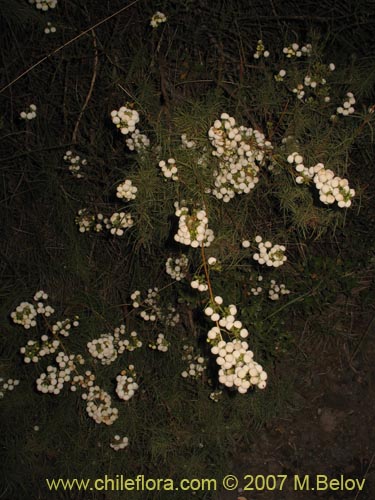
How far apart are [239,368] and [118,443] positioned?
1.56 meters

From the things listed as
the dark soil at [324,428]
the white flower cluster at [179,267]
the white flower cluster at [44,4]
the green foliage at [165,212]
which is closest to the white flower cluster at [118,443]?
the green foliage at [165,212]

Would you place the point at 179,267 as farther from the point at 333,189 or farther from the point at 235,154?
the point at 333,189

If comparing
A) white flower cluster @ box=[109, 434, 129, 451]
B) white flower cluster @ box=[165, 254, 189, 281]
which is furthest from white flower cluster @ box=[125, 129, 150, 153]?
white flower cluster @ box=[109, 434, 129, 451]

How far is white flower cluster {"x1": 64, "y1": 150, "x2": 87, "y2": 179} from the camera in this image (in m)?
2.43

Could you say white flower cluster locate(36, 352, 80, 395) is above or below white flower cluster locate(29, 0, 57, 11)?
below

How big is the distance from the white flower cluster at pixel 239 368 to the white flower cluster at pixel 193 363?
3.62 ft

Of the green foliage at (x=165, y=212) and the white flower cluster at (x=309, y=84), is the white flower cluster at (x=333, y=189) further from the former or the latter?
the white flower cluster at (x=309, y=84)

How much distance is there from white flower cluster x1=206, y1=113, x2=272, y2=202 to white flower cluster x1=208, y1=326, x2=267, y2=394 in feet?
2.48

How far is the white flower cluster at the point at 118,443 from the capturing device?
8.14ft

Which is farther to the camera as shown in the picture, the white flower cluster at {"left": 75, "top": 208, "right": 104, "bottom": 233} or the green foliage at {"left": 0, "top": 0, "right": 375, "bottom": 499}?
the white flower cluster at {"left": 75, "top": 208, "right": 104, "bottom": 233}

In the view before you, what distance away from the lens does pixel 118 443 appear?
253 cm

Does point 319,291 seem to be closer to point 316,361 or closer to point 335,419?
point 316,361

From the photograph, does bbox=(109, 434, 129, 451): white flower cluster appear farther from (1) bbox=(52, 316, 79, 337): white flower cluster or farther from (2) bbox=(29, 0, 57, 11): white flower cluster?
(2) bbox=(29, 0, 57, 11): white flower cluster

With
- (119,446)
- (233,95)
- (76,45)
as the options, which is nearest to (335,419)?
(119,446)
